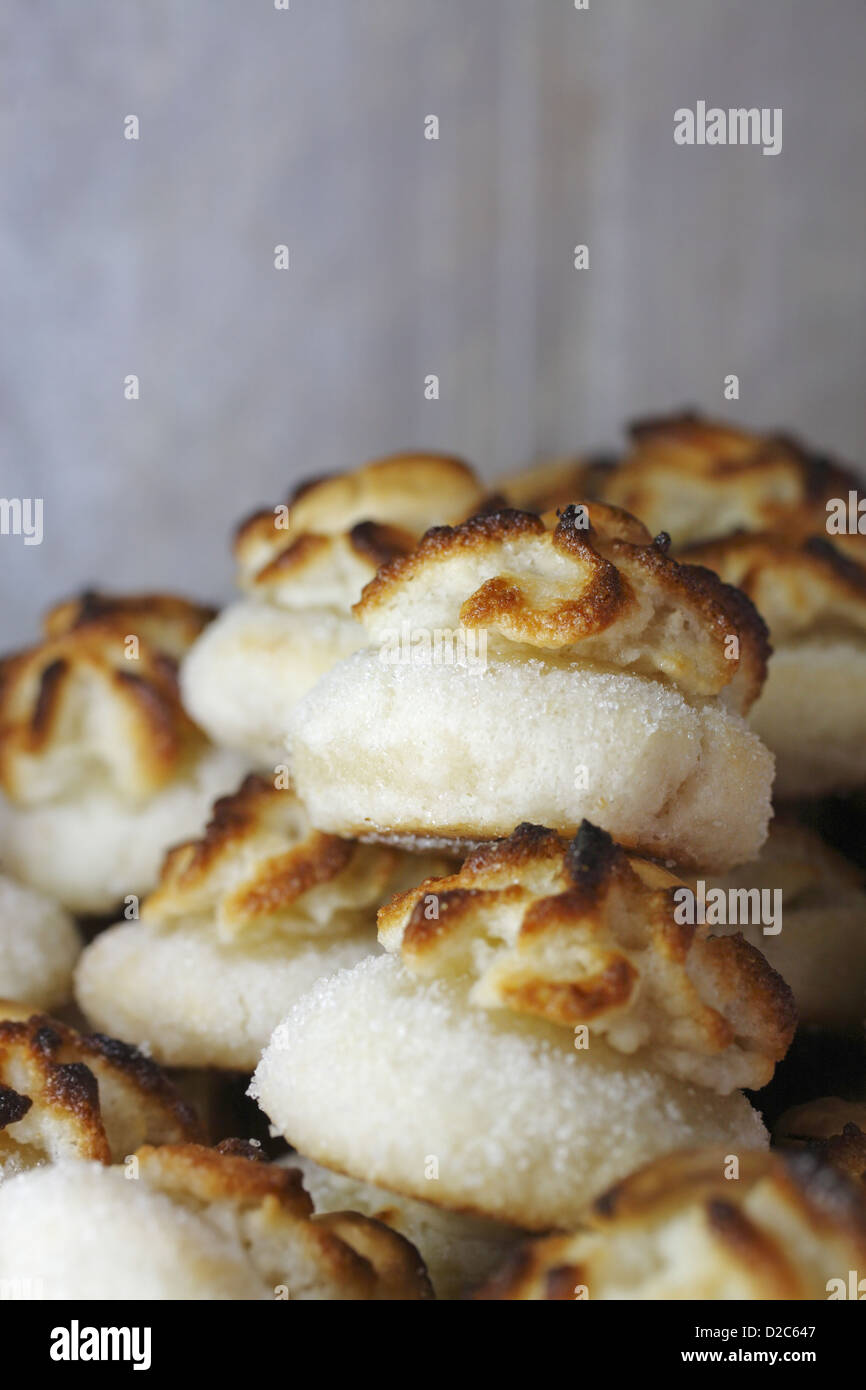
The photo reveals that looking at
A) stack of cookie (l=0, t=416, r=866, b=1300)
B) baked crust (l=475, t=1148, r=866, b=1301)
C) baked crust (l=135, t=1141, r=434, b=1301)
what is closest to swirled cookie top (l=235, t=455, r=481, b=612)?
stack of cookie (l=0, t=416, r=866, b=1300)

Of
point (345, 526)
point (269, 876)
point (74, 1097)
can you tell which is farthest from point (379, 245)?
point (74, 1097)

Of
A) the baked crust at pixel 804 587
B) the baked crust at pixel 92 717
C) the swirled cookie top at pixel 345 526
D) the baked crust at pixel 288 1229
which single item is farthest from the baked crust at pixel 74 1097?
the baked crust at pixel 804 587

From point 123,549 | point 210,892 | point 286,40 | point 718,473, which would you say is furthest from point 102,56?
point 210,892

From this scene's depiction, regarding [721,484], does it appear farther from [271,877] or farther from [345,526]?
[271,877]

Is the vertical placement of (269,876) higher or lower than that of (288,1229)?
higher

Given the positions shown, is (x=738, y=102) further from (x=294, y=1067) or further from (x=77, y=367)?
(x=294, y=1067)

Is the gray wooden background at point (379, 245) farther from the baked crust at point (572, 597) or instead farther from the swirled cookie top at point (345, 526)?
the baked crust at point (572, 597)
